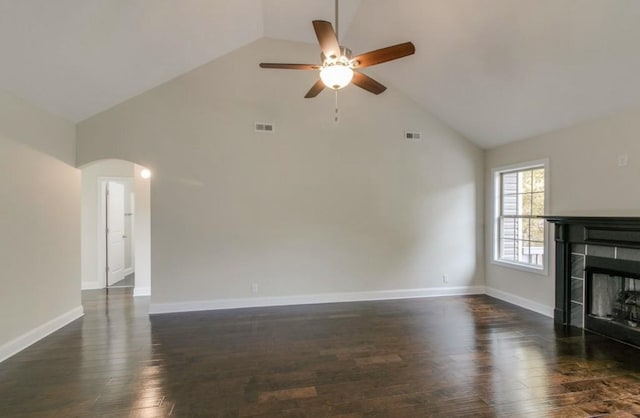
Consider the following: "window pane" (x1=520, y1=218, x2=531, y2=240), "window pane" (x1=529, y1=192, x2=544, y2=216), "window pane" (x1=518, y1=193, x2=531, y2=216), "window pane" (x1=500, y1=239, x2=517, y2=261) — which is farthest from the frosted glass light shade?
"window pane" (x1=500, y1=239, x2=517, y2=261)

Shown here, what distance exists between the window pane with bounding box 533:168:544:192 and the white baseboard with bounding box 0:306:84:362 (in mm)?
6549

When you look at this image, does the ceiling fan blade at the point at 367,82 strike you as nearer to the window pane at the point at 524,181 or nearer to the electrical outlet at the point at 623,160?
the electrical outlet at the point at 623,160

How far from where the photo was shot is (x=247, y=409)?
2.29m

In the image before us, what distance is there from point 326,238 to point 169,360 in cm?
263

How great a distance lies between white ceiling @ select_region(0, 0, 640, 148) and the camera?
9.13ft

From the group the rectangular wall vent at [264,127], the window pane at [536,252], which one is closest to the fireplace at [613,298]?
the window pane at [536,252]

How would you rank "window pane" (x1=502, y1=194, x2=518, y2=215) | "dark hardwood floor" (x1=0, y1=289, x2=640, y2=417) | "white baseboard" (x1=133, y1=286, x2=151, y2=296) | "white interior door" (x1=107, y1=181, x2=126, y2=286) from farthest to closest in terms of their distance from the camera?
"white interior door" (x1=107, y1=181, x2=126, y2=286), "white baseboard" (x1=133, y1=286, x2=151, y2=296), "window pane" (x1=502, y1=194, x2=518, y2=215), "dark hardwood floor" (x1=0, y1=289, x2=640, y2=417)

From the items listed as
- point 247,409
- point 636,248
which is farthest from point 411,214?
point 247,409

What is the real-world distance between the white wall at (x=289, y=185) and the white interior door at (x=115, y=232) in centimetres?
216

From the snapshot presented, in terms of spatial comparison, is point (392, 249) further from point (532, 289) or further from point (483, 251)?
point (532, 289)

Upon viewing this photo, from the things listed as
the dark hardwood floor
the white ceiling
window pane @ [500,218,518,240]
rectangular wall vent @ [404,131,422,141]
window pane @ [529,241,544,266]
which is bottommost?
the dark hardwood floor

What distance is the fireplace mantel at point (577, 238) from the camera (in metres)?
3.32

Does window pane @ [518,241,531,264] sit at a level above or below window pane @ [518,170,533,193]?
below

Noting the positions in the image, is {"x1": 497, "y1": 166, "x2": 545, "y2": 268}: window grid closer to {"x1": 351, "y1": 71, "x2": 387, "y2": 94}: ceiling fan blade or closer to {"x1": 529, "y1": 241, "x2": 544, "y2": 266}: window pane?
{"x1": 529, "y1": 241, "x2": 544, "y2": 266}: window pane
